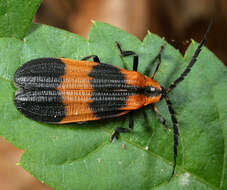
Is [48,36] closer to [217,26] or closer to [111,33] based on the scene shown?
[111,33]

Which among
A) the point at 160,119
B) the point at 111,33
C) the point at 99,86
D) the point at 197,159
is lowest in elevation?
the point at 197,159

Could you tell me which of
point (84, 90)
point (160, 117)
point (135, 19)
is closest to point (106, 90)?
point (84, 90)

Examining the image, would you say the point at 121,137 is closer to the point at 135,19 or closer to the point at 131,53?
the point at 131,53

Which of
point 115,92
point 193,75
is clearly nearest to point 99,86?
point 115,92

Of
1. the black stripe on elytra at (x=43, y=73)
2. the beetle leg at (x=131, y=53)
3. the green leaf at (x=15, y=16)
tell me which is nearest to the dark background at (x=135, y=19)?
the beetle leg at (x=131, y=53)

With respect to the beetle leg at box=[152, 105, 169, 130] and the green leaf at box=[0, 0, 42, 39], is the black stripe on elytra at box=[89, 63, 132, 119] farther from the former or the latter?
the green leaf at box=[0, 0, 42, 39]

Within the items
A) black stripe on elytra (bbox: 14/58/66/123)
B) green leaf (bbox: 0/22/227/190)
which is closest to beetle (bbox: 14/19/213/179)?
black stripe on elytra (bbox: 14/58/66/123)

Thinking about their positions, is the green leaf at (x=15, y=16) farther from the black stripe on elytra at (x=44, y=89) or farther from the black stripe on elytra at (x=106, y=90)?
the black stripe on elytra at (x=106, y=90)

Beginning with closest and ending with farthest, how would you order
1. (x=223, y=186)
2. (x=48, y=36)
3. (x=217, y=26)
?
(x=223, y=186) → (x=48, y=36) → (x=217, y=26)
